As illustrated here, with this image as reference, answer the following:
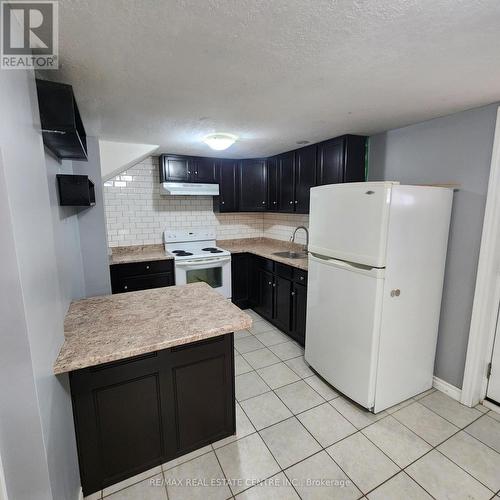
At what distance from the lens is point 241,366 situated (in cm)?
271

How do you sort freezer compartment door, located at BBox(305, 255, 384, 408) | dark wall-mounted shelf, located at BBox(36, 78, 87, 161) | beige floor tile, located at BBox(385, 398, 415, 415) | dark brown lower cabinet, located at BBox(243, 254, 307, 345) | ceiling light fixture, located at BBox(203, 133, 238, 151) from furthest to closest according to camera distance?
dark brown lower cabinet, located at BBox(243, 254, 307, 345) < ceiling light fixture, located at BBox(203, 133, 238, 151) < beige floor tile, located at BBox(385, 398, 415, 415) < freezer compartment door, located at BBox(305, 255, 384, 408) < dark wall-mounted shelf, located at BBox(36, 78, 87, 161)

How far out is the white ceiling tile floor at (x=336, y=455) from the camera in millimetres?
1513

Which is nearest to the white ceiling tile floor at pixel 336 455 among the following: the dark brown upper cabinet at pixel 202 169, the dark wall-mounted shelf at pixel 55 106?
the dark wall-mounted shelf at pixel 55 106

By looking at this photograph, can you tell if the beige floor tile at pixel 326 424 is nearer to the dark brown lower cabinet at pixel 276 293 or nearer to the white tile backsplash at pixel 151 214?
the dark brown lower cabinet at pixel 276 293

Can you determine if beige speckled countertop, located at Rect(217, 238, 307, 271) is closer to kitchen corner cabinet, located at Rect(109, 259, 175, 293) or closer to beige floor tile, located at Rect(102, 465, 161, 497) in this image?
kitchen corner cabinet, located at Rect(109, 259, 175, 293)

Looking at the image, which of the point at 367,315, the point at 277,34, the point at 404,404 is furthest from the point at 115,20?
the point at 404,404

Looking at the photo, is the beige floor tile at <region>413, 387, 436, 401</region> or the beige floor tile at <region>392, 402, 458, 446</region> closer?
the beige floor tile at <region>392, 402, 458, 446</region>

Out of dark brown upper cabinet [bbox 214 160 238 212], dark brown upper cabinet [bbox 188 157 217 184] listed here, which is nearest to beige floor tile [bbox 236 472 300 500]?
dark brown upper cabinet [bbox 214 160 238 212]

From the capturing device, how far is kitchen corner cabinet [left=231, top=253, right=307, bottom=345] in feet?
9.81

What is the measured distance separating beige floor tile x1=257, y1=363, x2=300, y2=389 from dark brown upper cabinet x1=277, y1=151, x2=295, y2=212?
6.00 ft

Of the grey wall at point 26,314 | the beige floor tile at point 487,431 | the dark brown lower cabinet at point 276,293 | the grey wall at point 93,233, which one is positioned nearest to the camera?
the grey wall at point 26,314

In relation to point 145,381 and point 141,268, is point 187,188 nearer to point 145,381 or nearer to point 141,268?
point 141,268

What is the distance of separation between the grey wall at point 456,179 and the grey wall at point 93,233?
2659mm

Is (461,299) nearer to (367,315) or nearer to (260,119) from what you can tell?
(367,315)
